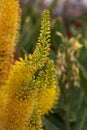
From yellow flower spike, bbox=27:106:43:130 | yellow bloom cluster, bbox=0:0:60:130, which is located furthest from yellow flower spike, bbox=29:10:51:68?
yellow flower spike, bbox=27:106:43:130

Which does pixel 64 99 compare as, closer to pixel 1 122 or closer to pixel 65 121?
pixel 65 121

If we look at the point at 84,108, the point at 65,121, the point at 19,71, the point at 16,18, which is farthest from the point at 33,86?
the point at 84,108

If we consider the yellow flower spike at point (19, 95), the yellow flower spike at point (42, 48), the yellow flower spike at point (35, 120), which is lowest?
the yellow flower spike at point (35, 120)

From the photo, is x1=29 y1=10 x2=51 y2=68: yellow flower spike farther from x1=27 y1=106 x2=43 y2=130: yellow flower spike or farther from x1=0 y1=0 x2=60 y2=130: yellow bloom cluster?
x1=27 y1=106 x2=43 y2=130: yellow flower spike

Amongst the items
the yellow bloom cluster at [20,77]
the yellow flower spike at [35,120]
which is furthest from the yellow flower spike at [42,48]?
the yellow flower spike at [35,120]

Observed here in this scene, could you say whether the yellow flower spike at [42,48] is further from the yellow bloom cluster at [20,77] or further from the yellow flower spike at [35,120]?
the yellow flower spike at [35,120]
